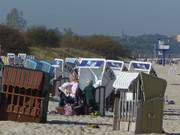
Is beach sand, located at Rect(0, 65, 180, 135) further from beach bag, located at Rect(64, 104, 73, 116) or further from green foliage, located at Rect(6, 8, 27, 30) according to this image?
green foliage, located at Rect(6, 8, 27, 30)

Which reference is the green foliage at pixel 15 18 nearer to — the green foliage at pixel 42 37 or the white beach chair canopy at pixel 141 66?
the green foliage at pixel 42 37

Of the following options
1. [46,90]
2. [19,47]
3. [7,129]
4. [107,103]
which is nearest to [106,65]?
[107,103]

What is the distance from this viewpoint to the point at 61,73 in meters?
30.3

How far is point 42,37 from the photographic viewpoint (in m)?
92.5

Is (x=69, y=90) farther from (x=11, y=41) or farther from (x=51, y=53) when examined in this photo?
(x=51, y=53)

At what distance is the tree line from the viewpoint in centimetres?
7375

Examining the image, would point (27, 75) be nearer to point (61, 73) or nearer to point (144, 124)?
point (144, 124)

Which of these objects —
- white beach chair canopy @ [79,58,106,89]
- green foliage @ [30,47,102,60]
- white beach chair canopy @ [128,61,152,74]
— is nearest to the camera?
white beach chair canopy @ [79,58,106,89]

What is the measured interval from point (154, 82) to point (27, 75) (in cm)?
287

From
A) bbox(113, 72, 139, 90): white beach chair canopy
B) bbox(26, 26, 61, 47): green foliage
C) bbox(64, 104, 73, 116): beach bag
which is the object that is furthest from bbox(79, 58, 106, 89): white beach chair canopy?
bbox(26, 26, 61, 47): green foliage

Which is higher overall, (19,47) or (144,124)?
(19,47)

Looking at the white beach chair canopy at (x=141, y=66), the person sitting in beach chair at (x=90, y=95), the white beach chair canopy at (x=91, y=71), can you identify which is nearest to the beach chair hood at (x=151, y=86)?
the person sitting in beach chair at (x=90, y=95)

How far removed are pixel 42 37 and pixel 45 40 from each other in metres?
1.00

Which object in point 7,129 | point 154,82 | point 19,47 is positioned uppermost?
point 19,47
